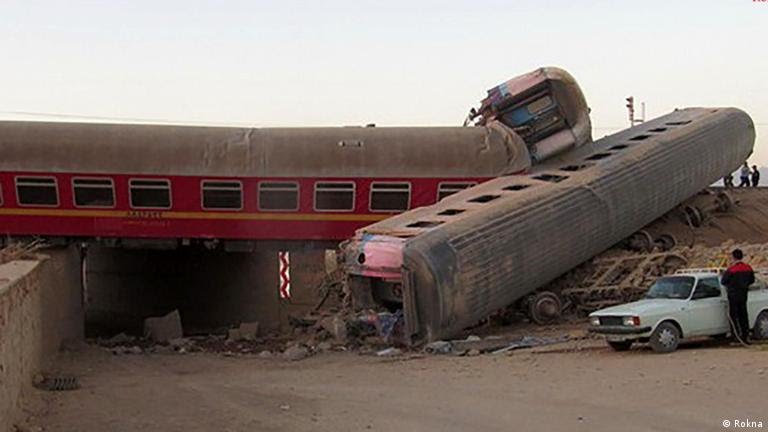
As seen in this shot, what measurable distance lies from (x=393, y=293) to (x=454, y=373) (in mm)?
3675

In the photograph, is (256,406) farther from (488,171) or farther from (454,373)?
(488,171)

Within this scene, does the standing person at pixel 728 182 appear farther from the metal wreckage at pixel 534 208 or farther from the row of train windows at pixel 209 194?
the row of train windows at pixel 209 194

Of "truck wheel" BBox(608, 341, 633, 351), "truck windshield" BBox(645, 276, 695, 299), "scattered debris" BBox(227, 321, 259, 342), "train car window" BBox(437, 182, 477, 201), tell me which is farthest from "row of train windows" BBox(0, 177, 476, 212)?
"truck wheel" BBox(608, 341, 633, 351)

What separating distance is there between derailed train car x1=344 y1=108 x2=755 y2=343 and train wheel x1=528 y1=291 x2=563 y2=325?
28 centimetres

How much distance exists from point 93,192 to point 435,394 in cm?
1181

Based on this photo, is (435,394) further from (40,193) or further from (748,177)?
(748,177)

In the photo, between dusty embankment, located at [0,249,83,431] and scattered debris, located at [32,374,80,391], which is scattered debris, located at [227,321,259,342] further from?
scattered debris, located at [32,374,80,391]

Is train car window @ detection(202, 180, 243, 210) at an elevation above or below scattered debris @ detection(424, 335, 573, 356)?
above

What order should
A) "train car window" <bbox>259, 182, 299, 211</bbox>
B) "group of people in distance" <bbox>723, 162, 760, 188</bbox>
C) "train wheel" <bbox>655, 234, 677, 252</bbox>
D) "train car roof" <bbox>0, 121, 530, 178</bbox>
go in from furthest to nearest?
"group of people in distance" <bbox>723, 162, 760, 188</bbox> → "train wheel" <bbox>655, 234, 677, 252</bbox> → "train car window" <bbox>259, 182, 299, 211</bbox> → "train car roof" <bbox>0, 121, 530, 178</bbox>

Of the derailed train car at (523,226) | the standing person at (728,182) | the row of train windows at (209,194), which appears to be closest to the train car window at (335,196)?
the row of train windows at (209,194)

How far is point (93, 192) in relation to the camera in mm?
20453

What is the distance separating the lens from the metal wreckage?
608 inches

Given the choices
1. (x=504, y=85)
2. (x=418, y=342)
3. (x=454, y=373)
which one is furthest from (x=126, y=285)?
(x=454, y=373)

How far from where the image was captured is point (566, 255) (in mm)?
18375
